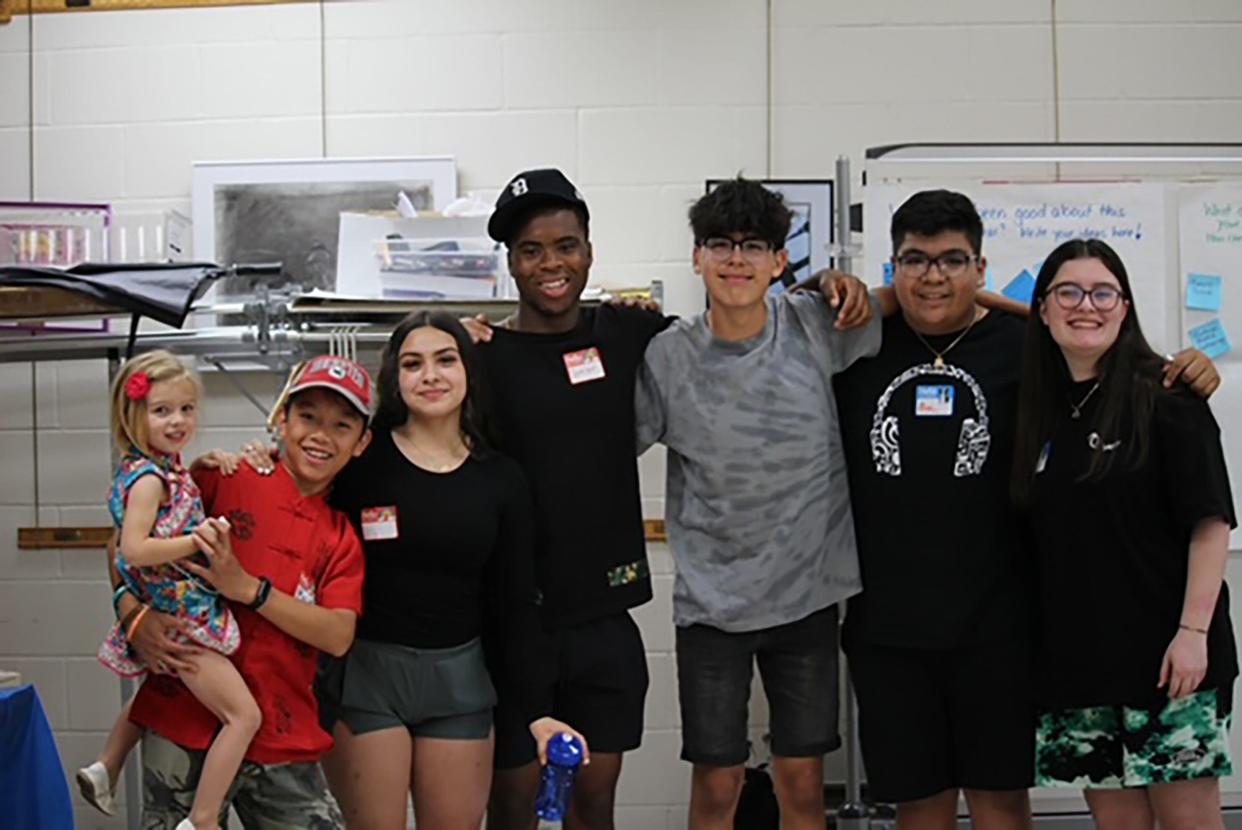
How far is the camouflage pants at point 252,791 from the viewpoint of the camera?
87.7 inches

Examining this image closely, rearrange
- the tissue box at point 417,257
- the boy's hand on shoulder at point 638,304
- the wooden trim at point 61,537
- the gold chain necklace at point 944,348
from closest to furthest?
the gold chain necklace at point 944,348
the boy's hand on shoulder at point 638,304
the tissue box at point 417,257
the wooden trim at point 61,537

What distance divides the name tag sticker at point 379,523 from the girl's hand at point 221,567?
→ 0.74 ft

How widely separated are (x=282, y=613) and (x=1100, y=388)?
5.19 feet

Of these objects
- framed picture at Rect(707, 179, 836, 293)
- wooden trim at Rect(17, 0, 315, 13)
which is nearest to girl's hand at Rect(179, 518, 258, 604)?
framed picture at Rect(707, 179, 836, 293)

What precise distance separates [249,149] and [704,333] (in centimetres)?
210

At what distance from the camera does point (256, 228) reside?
12.7 ft

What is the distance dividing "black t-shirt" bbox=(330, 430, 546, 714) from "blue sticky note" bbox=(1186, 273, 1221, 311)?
2.08m

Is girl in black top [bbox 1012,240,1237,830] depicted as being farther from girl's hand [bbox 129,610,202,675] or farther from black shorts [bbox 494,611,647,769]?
girl's hand [bbox 129,610,202,675]

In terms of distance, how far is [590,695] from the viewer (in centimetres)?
243

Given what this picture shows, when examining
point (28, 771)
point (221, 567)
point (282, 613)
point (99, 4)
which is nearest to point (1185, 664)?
point (282, 613)

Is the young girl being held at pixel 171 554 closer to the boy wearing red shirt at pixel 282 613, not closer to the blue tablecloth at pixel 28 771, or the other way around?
the boy wearing red shirt at pixel 282 613

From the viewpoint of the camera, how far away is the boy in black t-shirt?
2379 mm

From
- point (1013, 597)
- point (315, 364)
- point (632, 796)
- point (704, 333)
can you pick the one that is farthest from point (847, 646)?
point (632, 796)

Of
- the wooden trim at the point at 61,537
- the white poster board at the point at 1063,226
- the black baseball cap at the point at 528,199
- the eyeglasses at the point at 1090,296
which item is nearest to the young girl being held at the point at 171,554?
the black baseball cap at the point at 528,199
